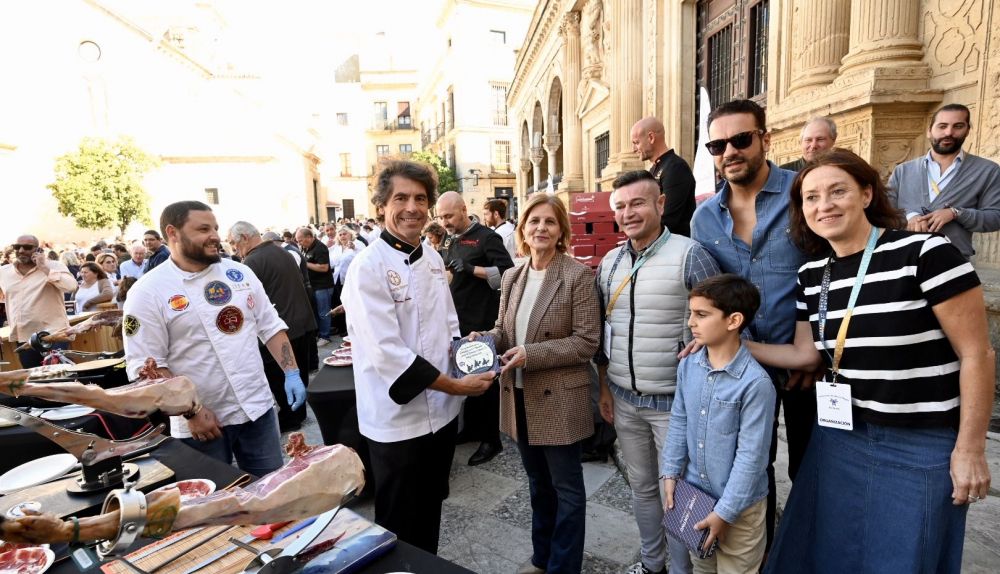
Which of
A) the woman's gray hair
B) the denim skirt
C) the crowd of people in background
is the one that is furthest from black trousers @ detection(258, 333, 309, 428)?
the denim skirt

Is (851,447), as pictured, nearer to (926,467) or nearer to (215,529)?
(926,467)

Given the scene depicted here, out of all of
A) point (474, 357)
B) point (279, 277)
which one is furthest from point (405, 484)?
point (279, 277)

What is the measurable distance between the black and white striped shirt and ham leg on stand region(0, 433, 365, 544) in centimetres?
178

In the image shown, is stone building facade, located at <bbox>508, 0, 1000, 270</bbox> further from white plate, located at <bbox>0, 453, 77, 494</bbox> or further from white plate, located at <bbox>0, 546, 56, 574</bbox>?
white plate, located at <bbox>0, 453, 77, 494</bbox>

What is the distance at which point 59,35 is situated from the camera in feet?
97.8

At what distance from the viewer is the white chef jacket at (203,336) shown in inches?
100

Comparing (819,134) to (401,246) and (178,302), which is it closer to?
(401,246)

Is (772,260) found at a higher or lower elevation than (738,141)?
lower

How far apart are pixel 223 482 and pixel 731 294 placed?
2195 mm

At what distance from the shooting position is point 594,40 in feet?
48.6

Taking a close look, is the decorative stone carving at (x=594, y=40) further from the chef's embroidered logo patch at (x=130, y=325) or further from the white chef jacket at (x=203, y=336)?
the chef's embroidered logo patch at (x=130, y=325)

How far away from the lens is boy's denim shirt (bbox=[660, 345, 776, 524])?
6.48 feet

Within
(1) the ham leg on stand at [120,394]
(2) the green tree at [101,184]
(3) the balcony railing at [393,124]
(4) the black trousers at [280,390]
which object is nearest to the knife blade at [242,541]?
(1) the ham leg on stand at [120,394]

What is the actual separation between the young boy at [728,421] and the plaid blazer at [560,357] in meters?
0.57
